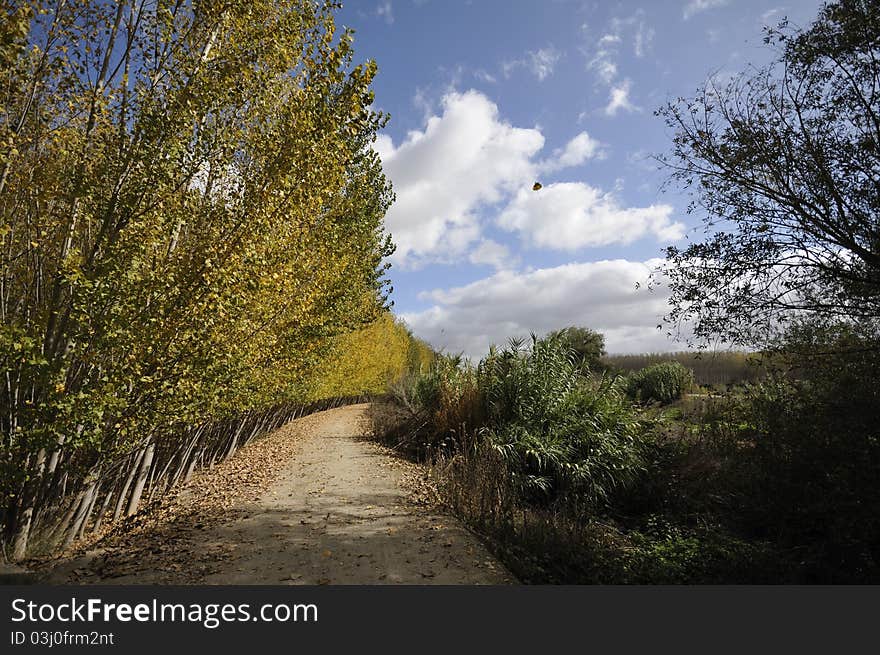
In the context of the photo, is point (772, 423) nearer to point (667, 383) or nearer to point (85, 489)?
point (85, 489)

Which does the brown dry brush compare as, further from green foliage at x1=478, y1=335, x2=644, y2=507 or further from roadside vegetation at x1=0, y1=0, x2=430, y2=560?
green foliage at x1=478, y1=335, x2=644, y2=507

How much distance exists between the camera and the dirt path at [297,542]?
4109 mm

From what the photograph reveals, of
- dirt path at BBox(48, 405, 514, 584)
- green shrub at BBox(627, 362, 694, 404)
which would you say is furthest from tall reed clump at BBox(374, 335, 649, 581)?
green shrub at BBox(627, 362, 694, 404)

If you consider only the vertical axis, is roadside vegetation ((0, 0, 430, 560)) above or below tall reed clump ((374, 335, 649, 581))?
above

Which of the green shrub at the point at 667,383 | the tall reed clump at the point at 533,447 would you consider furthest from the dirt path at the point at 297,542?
the green shrub at the point at 667,383

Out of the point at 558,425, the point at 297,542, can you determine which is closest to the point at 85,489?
the point at 297,542

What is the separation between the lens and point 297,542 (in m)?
4.95

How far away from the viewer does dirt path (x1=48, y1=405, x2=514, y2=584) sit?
4109 mm

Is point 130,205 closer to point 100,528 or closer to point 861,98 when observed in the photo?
point 100,528

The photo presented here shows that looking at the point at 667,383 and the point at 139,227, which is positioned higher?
the point at 139,227

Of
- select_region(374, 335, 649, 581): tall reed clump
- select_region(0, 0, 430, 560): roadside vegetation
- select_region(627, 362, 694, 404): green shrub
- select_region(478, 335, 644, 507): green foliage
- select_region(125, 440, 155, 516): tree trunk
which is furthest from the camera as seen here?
select_region(627, 362, 694, 404): green shrub

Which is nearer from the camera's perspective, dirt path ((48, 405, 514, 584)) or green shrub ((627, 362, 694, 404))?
dirt path ((48, 405, 514, 584))

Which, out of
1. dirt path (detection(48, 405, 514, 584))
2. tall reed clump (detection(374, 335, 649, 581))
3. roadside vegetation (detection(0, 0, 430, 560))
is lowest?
dirt path (detection(48, 405, 514, 584))

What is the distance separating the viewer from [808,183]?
530 centimetres
